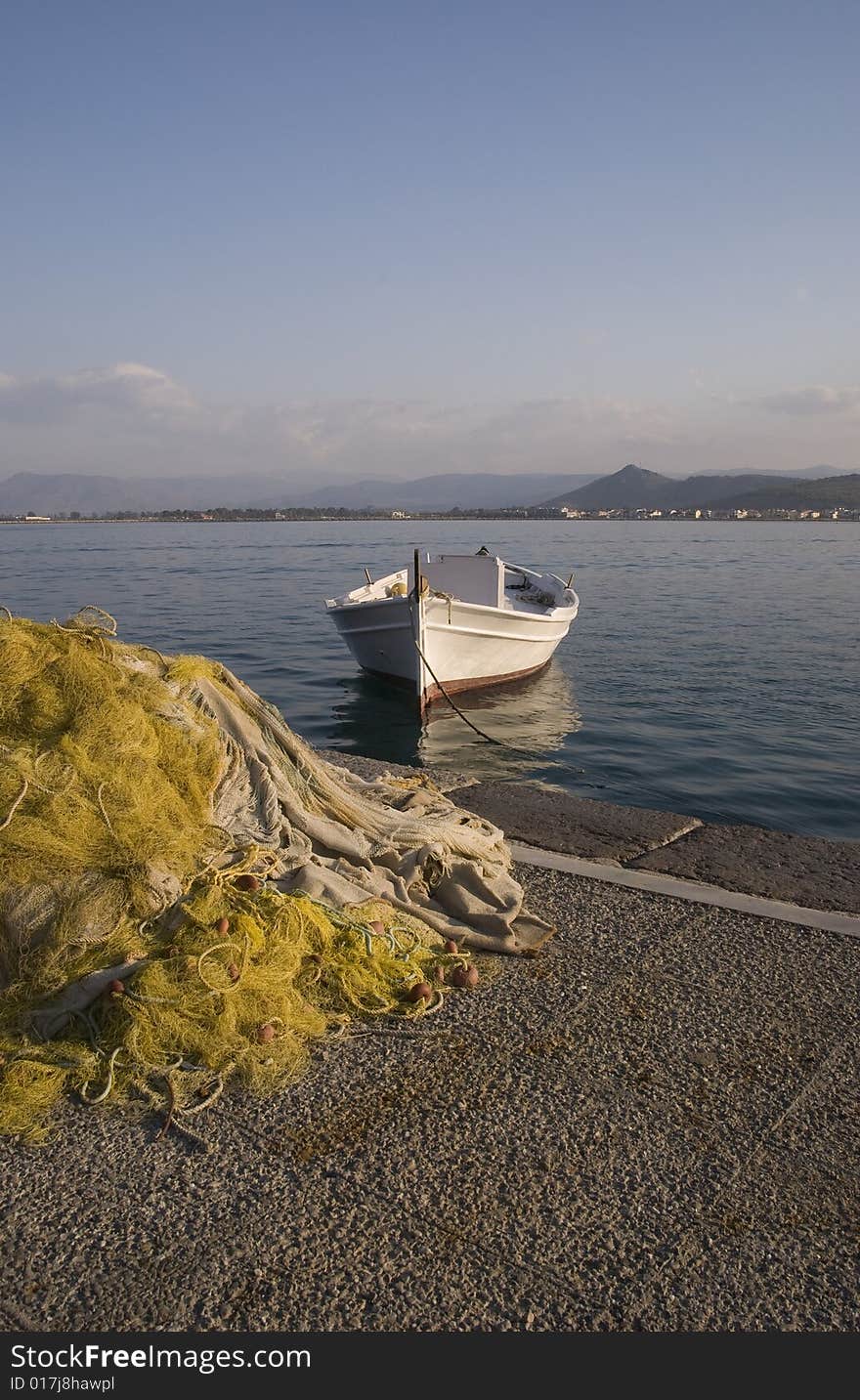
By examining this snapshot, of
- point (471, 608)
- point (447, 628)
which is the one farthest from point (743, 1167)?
point (471, 608)

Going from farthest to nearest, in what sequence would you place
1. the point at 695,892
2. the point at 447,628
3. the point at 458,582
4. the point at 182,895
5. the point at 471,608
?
1. the point at 458,582
2. the point at 471,608
3. the point at 447,628
4. the point at 695,892
5. the point at 182,895

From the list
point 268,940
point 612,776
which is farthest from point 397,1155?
point 612,776

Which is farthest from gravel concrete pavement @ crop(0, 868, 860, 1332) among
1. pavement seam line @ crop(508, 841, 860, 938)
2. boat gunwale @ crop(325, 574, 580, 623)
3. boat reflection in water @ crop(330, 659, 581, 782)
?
boat gunwale @ crop(325, 574, 580, 623)

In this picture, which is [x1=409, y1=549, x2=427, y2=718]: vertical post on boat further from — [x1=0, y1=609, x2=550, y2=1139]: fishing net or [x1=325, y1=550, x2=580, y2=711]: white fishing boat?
[x1=0, y1=609, x2=550, y2=1139]: fishing net

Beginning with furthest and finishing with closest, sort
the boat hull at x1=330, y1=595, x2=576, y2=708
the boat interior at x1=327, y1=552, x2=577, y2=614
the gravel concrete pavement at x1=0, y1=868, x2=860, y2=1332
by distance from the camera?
the boat interior at x1=327, y1=552, x2=577, y2=614 < the boat hull at x1=330, y1=595, x2=576, y2=708 < the gravel concrete pavement at x1=0, y1=868, x2=860, y2=1332

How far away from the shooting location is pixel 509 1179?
3.09 m

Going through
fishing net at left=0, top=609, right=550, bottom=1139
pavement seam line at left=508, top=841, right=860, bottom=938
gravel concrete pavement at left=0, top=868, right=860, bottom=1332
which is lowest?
pavement seam line at left=508, top=841, right=860, bottom=938

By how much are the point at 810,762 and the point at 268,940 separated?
1086 centimetres

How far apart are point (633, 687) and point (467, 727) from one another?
4.63 metres

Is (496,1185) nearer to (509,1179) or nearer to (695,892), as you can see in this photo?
(509,1179)

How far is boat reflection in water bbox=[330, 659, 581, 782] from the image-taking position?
13.8 m

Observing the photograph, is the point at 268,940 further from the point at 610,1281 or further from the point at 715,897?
the point at 715,897

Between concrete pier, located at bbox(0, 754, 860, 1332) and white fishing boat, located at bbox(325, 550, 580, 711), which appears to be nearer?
concrete pier, located at bbox(0, 754, 860, 1332)

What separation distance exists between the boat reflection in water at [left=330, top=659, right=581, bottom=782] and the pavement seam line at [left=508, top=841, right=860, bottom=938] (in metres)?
6.71
